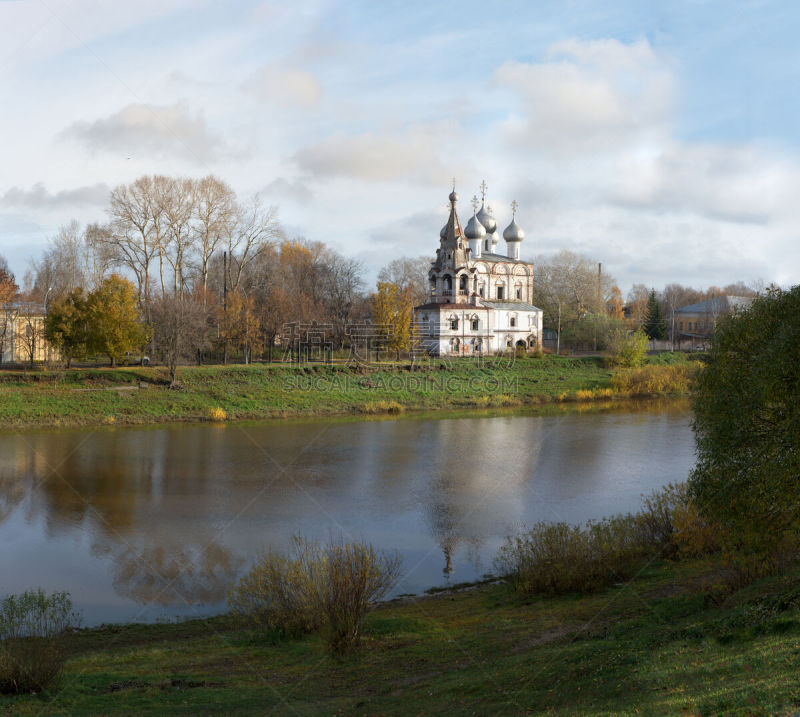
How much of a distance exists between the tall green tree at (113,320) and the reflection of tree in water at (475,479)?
50.4 feet

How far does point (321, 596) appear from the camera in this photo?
9.18 meters

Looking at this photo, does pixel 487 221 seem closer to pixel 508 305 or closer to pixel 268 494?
pixel 508 305

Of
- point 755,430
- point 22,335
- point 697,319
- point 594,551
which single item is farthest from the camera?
point 697,319

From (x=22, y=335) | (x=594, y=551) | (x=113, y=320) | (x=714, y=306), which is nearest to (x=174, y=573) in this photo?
(x=594, y=551)

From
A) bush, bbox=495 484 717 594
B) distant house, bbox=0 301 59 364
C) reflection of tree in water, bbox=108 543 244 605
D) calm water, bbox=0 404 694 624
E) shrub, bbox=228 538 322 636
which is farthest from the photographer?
distant house, bbox=0 301 59 364

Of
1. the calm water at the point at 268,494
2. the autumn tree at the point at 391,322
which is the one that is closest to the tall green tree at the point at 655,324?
the autumn tree at the point at 391,322

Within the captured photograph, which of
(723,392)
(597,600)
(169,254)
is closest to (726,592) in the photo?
(597,600)

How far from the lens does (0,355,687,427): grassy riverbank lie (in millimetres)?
29828

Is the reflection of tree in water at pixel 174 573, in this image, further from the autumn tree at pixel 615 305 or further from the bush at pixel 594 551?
the autumn tree at pixel 615 305

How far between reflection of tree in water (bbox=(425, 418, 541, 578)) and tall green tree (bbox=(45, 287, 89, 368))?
57.4 ft

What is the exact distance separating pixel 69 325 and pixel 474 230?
94.9ft

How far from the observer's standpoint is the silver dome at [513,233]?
2092 inches

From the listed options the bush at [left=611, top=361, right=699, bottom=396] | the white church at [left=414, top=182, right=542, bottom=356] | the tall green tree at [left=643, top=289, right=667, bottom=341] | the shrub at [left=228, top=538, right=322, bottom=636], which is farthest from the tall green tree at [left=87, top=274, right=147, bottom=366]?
the tall green tree at [left=643, top=289, right=667, bottom=341]

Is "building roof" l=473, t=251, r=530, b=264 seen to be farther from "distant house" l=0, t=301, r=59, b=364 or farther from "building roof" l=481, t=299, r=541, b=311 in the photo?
"distant house" l=0, t=301, r=59, b=364
